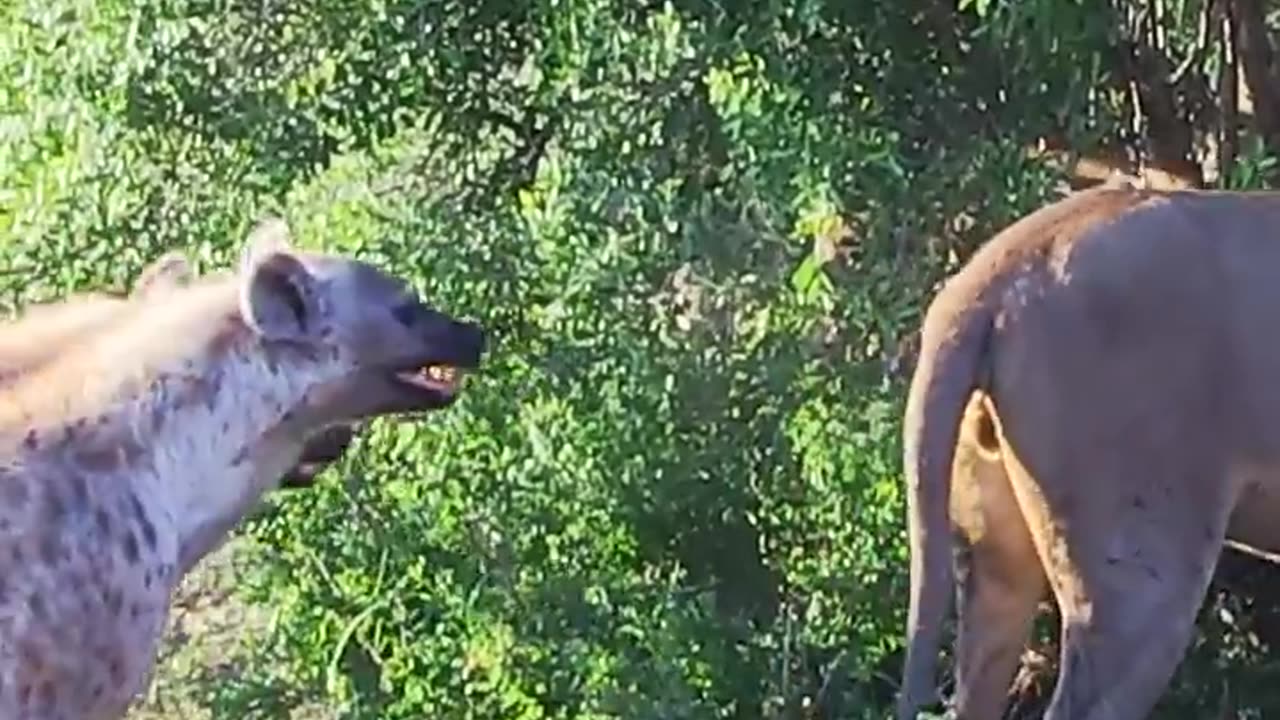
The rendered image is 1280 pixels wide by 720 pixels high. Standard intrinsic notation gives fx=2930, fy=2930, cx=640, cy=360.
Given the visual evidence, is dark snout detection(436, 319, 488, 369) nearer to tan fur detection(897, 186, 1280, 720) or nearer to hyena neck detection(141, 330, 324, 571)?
hyena neck detection(141, 330, 324, 571)

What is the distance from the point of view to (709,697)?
6332mm

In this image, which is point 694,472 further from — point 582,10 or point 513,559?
point 582,10

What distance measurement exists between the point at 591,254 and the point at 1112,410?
4.58ft

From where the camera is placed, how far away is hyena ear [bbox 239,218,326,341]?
4.54 m

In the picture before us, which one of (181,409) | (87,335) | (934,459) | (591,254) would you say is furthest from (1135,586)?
(87,335)

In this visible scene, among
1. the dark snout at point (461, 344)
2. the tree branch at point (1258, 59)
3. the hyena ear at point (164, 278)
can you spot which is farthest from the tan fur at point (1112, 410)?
the hyena ear at point (164, 278)

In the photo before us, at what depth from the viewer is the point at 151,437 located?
451cm

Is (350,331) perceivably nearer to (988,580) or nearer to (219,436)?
(219,436)

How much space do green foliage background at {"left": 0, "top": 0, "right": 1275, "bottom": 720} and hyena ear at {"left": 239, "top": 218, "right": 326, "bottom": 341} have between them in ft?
5.11

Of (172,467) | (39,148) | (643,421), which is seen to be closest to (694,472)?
(643,421)

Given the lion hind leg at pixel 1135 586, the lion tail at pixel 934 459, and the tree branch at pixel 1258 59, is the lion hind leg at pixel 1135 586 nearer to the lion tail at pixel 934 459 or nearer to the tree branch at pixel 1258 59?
the lion tail at pixel 934 459

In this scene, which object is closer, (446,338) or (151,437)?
(151,437)

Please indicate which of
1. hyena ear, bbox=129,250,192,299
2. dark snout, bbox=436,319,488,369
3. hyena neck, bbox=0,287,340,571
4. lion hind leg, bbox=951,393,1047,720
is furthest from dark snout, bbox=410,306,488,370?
lion hind leg, bbox=951,393,1047,720

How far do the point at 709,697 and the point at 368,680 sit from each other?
807mm
